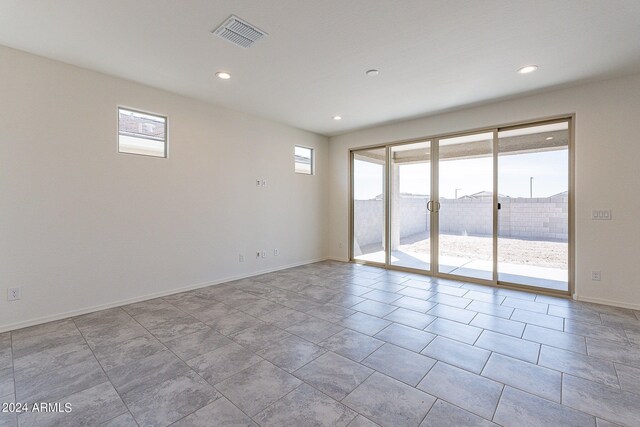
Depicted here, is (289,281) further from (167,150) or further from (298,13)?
(298,13)

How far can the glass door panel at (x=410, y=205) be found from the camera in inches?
197

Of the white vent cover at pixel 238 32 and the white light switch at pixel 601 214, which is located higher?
the white vent cover at pixel 238 32

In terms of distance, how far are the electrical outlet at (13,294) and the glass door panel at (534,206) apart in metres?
5.91

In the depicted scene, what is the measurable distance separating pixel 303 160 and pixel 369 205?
166cm

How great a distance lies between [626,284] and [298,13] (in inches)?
183

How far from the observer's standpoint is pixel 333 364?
2.18 meters

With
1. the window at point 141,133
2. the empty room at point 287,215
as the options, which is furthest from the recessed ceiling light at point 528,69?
the window at point 141,133

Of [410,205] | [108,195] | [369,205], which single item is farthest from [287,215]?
[108,195]

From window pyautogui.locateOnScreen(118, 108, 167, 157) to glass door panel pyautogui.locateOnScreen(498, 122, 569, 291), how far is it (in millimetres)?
4882

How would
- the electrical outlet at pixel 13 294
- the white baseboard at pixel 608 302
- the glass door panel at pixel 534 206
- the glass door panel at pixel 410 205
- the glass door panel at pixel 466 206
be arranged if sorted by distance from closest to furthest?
the electrical outlet at pixel 13 294, the white baseboard at pixel 608 302, the glass door panel at pixel 534 206, the glass door panel at pixel 466 206, the glass door panel at pixel 410 205

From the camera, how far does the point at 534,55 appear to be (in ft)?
9.42

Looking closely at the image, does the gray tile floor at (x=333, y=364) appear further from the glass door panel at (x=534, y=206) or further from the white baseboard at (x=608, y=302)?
the glass door panel at (x=534, y=206)

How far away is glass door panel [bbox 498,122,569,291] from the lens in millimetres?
3863

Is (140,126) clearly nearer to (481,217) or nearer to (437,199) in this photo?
(437,199)
